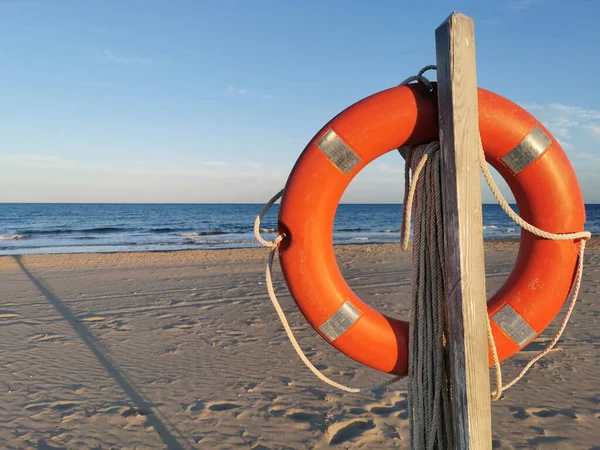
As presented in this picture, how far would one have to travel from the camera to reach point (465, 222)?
1.41 metres

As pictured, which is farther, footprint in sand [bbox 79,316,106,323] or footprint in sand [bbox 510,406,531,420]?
footprint in sand [bbox 79,316,106,323]

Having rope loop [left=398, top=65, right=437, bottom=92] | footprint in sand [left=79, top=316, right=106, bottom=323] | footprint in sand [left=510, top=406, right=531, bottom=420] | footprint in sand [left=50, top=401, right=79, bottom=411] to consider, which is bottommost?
footprint in sand [left=50, top=401, right=79, bottom=411]

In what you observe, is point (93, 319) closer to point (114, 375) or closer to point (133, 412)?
point (114, 375)

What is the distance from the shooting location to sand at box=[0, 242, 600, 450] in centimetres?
259

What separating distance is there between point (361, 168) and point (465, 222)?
0.44 m

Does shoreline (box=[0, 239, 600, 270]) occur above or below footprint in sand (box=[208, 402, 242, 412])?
above

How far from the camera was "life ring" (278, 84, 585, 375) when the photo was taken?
63.1 inches

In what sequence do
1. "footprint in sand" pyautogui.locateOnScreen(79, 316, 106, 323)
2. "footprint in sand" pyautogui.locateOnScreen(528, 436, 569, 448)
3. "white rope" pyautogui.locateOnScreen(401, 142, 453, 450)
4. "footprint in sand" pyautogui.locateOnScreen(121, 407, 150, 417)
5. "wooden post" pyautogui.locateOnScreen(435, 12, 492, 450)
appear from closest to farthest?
"wooden post" pyautogui.locateOnScreen(435, 12, 492, 450) → "white rope" pyautogui.locateOnScreen(401, 142, 453, 450) → "footprint in sand" pyautogui.locateOnScreen(528, 436, 569, 448) → "footprint in sand" pyautogui.locateOnScreen(121, 407, 150, 417) → "footprint in sand" pyautogui.locateOnScreen(79, 316, 106, 323)

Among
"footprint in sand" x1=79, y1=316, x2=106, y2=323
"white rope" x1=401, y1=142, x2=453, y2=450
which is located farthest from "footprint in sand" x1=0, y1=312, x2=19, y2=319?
"white rope" x1=401, y1=142, x2=453, y2=450

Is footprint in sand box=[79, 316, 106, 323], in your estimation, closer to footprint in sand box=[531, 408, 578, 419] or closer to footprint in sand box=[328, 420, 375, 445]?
footprint in sand box=[328, 420, 375, 445]

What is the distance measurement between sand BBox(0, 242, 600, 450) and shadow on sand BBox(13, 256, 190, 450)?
0.01 metres

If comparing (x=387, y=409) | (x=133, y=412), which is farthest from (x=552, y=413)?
(x=133, y=412)

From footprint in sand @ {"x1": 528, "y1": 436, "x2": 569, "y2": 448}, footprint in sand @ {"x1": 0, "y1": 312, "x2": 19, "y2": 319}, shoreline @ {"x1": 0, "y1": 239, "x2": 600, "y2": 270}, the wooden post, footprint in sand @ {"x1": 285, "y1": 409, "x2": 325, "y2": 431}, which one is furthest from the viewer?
shoreline @ {"x1": 0, "y1": 239, "x2": 600, "y2": 270}

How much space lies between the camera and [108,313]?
17.1 ft
